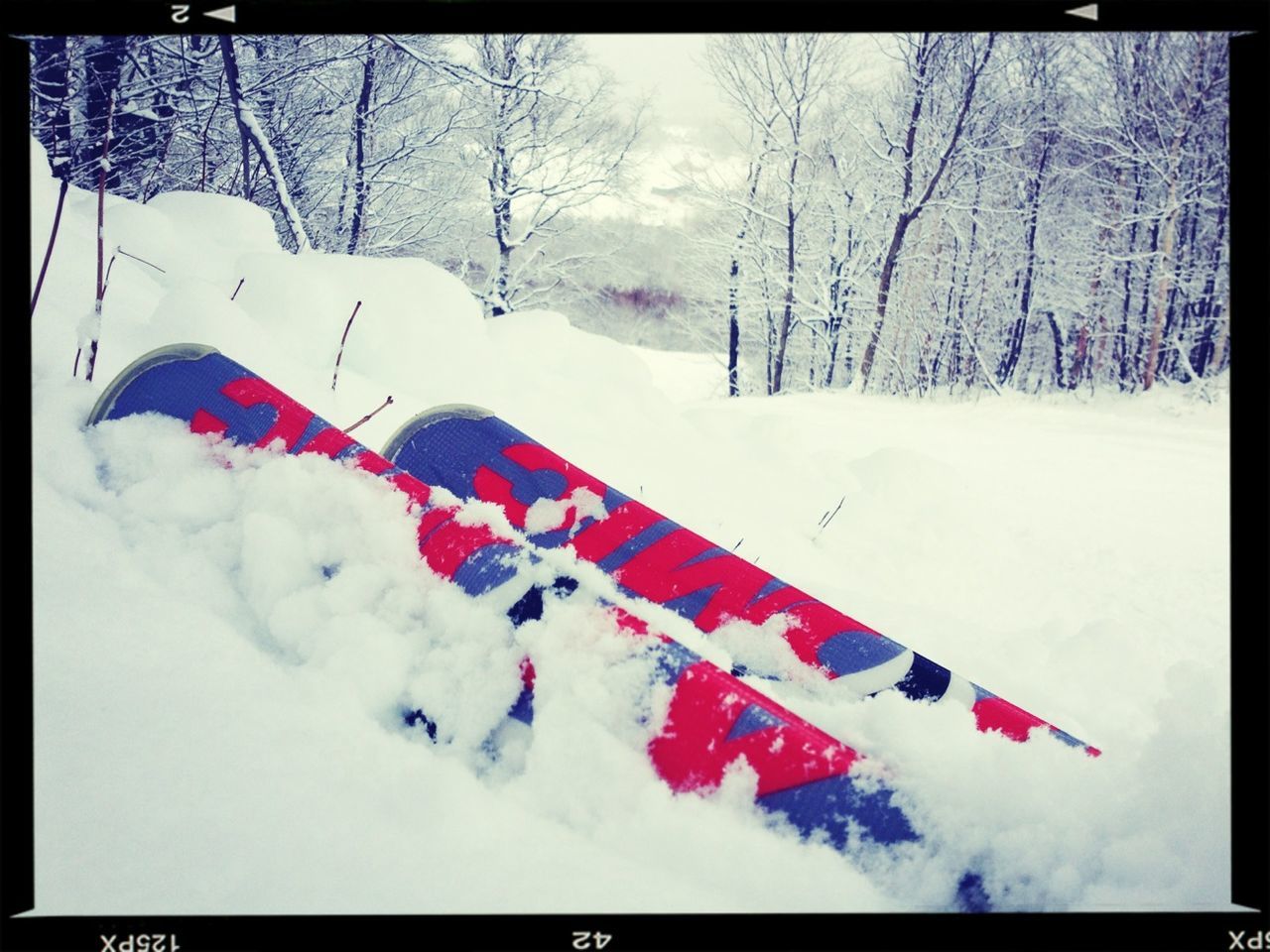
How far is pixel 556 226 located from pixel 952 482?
66.1 inches

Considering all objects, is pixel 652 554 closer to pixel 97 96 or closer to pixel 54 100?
pixel 54 100

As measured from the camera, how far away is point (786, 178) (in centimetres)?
296

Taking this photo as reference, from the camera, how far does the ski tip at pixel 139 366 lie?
1.36 meters

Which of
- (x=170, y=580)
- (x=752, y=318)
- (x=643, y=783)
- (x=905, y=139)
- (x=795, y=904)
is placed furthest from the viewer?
(x=752, y=318)

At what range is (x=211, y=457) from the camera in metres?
1.29

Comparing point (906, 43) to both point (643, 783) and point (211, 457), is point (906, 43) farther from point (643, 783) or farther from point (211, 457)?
point (211, 457)

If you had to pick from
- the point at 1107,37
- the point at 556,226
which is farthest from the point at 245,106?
the point at 1107,37

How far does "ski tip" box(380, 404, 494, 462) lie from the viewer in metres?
1.61

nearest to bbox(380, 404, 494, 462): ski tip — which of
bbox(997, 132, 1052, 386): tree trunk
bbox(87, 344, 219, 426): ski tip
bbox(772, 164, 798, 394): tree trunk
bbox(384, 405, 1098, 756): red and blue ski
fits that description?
bbox(384, 405, 1098, 756): red and blue ski

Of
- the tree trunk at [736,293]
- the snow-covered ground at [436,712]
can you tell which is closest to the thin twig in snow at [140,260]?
the snow-covered ground at [436,712]

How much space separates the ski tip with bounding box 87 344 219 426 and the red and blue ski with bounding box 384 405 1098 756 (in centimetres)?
43

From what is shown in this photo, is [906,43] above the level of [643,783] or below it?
above

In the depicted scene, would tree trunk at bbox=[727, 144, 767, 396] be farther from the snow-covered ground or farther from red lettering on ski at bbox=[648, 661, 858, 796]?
red lettering on ski at bbox=[648, 661, 858, 796]

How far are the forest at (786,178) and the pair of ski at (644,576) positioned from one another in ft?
1.78
